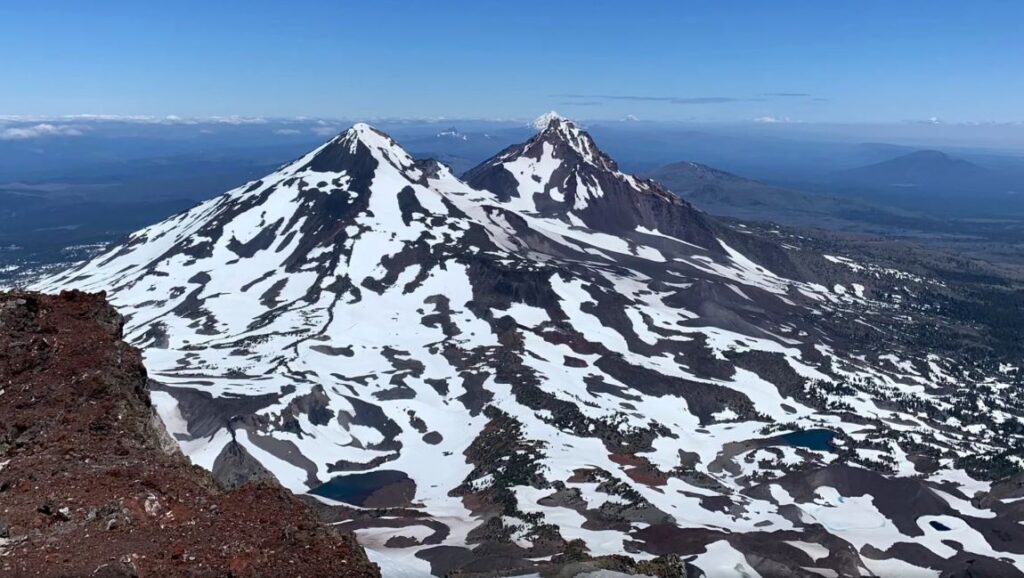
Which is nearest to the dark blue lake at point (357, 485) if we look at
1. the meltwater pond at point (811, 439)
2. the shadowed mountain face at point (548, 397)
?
the shadowed mountain face at point (548, 397)

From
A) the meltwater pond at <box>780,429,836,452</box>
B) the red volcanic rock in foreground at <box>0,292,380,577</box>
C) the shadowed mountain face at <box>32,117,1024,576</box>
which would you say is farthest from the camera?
the meltwater pond at <box>780,429,836,452</box>

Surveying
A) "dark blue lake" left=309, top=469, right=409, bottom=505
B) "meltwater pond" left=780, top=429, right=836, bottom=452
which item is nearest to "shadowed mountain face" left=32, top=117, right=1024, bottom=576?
"dark blue lake" left=309, top=469, right=409, bottom=505

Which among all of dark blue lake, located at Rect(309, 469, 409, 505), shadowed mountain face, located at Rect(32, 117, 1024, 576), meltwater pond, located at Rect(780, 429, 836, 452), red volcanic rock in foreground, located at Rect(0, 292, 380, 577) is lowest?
meltwater pond, located at Rect(780, 429, 836, 452)

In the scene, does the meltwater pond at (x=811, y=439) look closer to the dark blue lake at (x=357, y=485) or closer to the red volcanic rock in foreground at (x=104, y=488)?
the dark blue lake at (x=357, y=485)

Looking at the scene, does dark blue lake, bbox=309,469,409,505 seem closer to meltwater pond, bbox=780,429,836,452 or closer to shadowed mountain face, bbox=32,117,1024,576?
shadowed mountain face, bbox=32,117,1024,576

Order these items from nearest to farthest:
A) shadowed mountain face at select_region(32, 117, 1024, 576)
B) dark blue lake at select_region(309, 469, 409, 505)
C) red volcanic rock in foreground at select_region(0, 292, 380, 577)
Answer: red volcanic rock in foreground at select_region(0, 292, 380, 577) → shadowed mountain face at select_region(32, 117, 1024, 576) → dark blue lake at select_region(309, 469, 409, 505)

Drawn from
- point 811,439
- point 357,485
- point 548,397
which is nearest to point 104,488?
point 357,485

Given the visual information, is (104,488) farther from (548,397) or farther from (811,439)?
(811,439)
